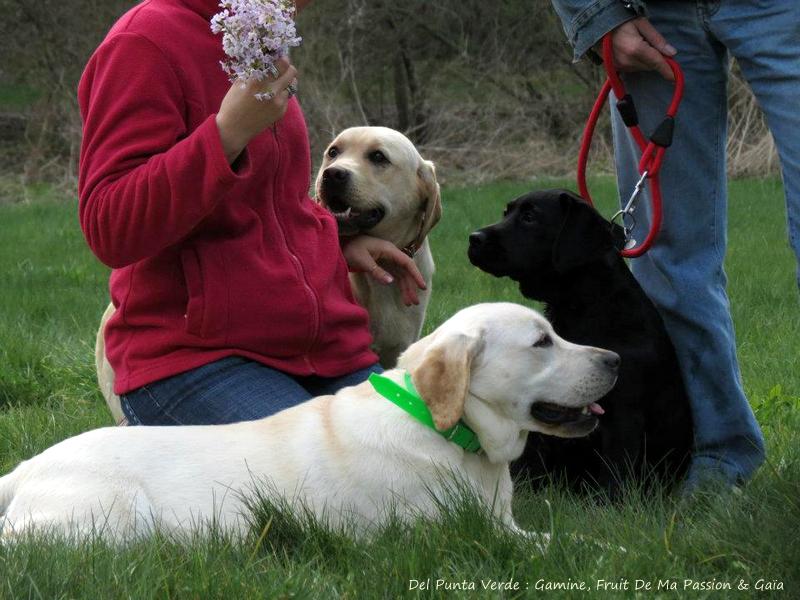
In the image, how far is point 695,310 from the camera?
385 centimetres

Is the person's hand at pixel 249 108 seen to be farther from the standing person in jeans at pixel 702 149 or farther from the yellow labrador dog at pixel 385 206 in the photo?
the yellow labrador dog at pixel 385 206

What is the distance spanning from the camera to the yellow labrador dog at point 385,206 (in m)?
4.64

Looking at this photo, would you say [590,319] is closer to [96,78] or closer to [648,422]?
[648,422]

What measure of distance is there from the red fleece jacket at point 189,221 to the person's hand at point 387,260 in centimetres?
44

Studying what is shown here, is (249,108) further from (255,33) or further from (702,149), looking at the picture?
(702,149)

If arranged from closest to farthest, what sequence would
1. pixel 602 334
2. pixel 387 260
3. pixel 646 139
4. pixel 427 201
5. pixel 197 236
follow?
pixel 197 236, pixel 646 139, pixel 602 334, pixel 387 260, pixel 427 201

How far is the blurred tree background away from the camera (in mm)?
15250

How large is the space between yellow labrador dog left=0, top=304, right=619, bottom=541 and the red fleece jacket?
18.0 inches

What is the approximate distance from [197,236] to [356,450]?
3.21ft

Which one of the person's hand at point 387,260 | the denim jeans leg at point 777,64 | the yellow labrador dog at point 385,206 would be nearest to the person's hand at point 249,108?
the person's hand at point 387,260

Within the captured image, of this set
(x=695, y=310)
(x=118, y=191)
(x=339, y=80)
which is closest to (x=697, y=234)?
(x=695, y=310)

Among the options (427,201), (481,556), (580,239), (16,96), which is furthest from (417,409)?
(16,96)

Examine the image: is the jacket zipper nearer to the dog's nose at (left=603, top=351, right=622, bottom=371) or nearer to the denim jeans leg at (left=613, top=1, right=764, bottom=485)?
the dog's nose at (left=603, top=351, right=622, bottom=371)

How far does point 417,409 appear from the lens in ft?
10.2
